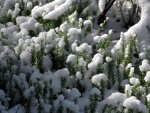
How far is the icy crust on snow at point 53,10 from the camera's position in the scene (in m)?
3.92

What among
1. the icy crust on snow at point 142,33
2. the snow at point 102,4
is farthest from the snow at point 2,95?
the snow at point 102,4

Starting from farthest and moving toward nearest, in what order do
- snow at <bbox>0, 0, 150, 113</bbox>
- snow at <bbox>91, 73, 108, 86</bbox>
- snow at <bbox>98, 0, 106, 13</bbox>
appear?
snow at <bbox>98, 0, 106, 13</bbox>
snow at <bbox>91, 73, 108, 86</bbox>
snow at <bbox>0, 0, 150, 113</bbox>

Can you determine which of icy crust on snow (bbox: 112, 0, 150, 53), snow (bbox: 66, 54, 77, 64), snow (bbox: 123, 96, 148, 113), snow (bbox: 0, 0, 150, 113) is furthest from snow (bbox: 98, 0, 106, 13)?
snow (bbox: 123, 96, 148, 113)

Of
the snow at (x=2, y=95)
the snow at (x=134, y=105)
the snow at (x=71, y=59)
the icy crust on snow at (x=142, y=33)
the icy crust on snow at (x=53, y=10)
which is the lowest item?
the snow at (x=134, y=105)

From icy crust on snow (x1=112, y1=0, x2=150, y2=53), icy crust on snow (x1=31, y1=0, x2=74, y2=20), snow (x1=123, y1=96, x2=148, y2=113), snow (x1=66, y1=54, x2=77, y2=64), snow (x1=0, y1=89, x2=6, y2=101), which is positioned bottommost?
snow (x1=123, y1=96, x2=148, y2=113)

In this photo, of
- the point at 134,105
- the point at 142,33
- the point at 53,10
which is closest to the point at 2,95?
the point at 134,105

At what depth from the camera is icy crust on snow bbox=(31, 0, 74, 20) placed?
3918 millimetres

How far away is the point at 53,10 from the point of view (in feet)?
13.1

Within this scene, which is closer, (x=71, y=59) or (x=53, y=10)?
(x=71, y=59)

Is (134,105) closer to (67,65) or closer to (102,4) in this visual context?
(67,65)

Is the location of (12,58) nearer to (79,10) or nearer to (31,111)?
(31,111)

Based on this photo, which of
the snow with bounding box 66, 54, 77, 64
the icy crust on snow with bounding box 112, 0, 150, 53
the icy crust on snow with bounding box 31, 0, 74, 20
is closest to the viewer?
the snow with bounding box 66, 54, 77, 64

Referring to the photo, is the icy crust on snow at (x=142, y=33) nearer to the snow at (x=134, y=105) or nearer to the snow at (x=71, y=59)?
the snow at (x=71, y=59)

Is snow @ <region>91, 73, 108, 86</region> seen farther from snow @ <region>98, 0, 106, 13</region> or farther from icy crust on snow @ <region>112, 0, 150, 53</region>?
snow @ <region>98, 0, 106, 13</region>
